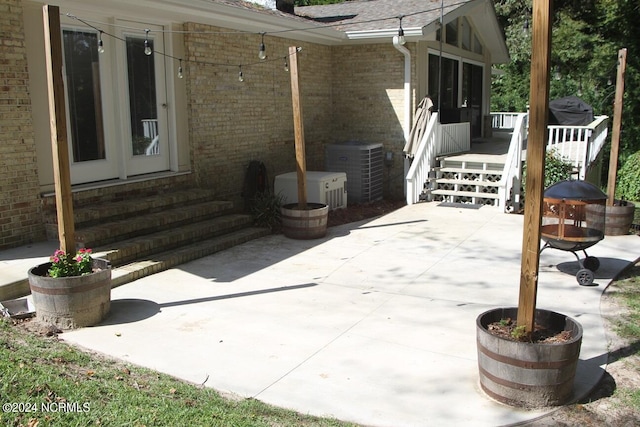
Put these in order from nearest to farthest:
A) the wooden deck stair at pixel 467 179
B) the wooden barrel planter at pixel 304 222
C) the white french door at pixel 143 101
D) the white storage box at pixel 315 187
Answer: the white french door at pixel 143 101
the wooden barrel planter at pixel 304 222
the white storage box at pixel 315 187
the wooden deck stair at pixel 467 179

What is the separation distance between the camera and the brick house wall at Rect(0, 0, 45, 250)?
652 cm

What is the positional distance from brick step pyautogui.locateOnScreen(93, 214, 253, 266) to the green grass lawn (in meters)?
2.45

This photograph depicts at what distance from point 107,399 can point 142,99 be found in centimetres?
571

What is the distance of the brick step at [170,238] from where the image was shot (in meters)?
6.76

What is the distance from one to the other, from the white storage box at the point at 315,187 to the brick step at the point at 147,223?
1.28m

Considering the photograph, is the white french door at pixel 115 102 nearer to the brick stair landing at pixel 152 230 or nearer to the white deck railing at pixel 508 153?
the brick stair landing at pixel 152 230

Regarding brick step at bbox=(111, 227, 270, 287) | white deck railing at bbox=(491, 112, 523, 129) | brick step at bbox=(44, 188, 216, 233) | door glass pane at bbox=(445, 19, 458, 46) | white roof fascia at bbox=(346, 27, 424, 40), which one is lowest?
brick step at bbox=(111, 227, 270, 287)

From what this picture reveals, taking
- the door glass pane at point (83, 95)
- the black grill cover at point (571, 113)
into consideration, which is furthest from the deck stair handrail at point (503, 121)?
the door glass pane at point (83, 95)

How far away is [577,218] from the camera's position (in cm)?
643

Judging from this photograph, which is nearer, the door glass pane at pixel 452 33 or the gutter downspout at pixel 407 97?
the gutter downspout at pixel 407 97

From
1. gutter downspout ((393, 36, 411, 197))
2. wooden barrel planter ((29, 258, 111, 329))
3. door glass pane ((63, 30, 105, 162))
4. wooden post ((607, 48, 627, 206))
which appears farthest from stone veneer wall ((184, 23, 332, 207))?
wooden post ((607, 48, 627, 206))

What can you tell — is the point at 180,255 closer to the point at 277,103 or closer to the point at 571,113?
the point at 277,103

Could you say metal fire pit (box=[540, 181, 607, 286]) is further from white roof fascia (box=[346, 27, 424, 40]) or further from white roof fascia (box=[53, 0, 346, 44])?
white roof fascia (box=[346, 27, 424, 40])

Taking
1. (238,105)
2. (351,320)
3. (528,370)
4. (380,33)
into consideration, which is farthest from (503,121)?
(528,370)
